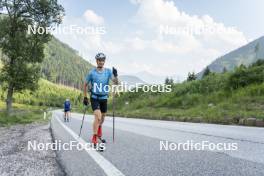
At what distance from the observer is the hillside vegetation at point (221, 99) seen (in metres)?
19.1

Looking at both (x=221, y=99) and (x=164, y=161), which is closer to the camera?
(x=164, y=161)

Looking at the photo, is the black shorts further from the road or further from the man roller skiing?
the road

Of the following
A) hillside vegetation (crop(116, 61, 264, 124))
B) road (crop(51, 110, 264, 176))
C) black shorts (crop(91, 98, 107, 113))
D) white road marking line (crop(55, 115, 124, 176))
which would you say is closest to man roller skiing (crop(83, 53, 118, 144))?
black shorts (crop(91, 98, 107, 113))

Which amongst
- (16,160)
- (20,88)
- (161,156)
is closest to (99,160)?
(161,156)

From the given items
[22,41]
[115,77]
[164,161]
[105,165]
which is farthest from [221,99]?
[105,165]

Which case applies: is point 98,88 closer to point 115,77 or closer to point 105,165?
point 115,77

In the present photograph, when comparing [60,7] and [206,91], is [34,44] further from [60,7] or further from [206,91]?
[206,91]

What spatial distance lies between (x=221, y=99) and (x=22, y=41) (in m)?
15.5

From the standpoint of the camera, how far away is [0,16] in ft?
91.9

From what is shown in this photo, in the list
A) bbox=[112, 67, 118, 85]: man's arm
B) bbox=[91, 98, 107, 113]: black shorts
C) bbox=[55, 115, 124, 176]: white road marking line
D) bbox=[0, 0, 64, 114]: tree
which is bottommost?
bbox=[55, 115, 124, 176]: white road marking line

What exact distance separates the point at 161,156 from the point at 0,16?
25079 mm

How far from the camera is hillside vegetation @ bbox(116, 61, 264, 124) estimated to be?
19078mm

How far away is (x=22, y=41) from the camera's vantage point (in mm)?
27281

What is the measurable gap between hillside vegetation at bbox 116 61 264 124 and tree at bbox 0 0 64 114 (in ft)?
32.9
